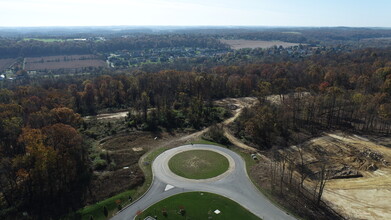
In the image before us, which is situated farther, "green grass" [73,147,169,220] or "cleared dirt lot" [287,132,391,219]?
"cleared dirt lot" [287,132,391,219]

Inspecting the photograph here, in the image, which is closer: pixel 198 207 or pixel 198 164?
pixel 198 207

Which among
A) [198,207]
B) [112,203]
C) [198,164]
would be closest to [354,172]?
[198,164]

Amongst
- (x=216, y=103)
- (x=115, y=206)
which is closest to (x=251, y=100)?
(x=216, y=103)

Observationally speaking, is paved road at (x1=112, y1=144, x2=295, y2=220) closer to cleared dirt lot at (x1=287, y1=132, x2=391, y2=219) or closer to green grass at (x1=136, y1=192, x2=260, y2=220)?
green grass at (x1=136, y1=192, x2=260, y2=220)

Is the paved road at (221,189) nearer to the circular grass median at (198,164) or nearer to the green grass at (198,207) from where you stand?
the green grass at (198,207)

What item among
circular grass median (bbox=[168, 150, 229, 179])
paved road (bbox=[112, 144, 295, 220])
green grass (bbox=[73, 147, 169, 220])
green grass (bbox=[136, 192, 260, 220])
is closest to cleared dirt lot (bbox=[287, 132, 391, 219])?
paved road (bbox=[112, 144, 295, 220])

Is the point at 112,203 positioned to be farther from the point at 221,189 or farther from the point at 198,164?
the point at 198,164
